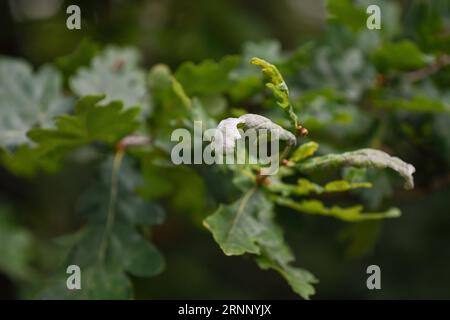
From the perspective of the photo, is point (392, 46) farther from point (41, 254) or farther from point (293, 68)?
point (41, 254)

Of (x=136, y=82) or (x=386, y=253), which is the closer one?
(x=136, y=82)

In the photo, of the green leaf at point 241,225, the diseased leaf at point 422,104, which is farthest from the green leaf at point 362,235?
the green leaf at point 241,225

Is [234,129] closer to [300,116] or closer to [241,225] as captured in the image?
[241,225]

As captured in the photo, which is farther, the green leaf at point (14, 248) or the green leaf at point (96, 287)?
the green leaf at point (14, 248)

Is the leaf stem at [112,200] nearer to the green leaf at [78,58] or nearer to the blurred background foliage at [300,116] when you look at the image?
the blurred background foliage at [300,116]

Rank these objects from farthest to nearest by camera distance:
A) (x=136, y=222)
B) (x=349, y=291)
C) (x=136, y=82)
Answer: (x=349, y=291) < (x=136, y=82) < (x=136, y=222)
